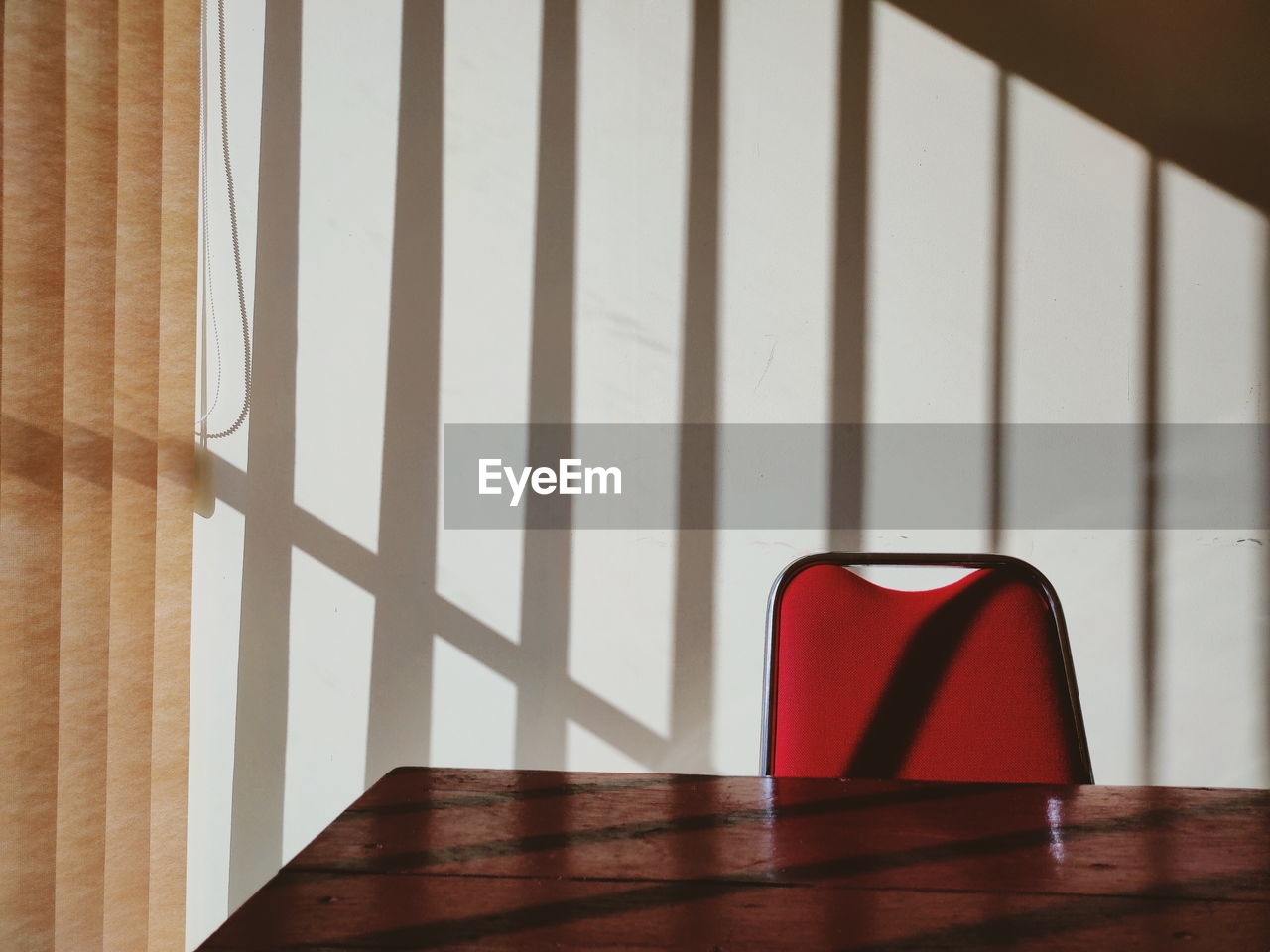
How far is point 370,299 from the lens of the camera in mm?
2109

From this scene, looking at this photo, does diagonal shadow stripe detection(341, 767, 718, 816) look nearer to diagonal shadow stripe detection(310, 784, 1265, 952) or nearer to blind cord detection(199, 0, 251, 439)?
diagonal shadow stripe detection(310, 784, 1265, 952)

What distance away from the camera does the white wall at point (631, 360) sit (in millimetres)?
2006

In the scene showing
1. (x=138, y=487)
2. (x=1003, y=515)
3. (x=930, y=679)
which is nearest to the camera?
(x=930, y=679)

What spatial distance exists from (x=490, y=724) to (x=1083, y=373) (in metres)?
1.56

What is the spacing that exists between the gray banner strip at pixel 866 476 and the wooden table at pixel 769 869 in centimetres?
108

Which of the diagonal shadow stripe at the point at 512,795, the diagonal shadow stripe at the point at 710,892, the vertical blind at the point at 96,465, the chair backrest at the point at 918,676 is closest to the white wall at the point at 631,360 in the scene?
the vertical blind at the point at 96,465

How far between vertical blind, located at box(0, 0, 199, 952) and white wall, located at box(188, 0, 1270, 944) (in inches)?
5.1

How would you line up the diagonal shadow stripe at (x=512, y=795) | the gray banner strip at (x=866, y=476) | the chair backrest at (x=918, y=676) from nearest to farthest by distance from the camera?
the diagonal shadow stripe at (x=512, y=795)
the chair backrest at (x=918, y=676)
the gray banner strip at (x=866, y=476)

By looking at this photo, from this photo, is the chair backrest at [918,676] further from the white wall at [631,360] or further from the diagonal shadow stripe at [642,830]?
the white wall at [631,360]

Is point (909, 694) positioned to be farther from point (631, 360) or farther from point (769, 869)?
point (631, 360)

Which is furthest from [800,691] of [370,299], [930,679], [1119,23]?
[1119,23]

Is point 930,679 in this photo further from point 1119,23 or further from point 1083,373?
point 1119,23

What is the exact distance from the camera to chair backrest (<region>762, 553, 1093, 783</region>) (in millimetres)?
1396

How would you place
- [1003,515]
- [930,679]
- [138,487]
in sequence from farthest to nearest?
[1003,515]
[138,487]
[930,679]
